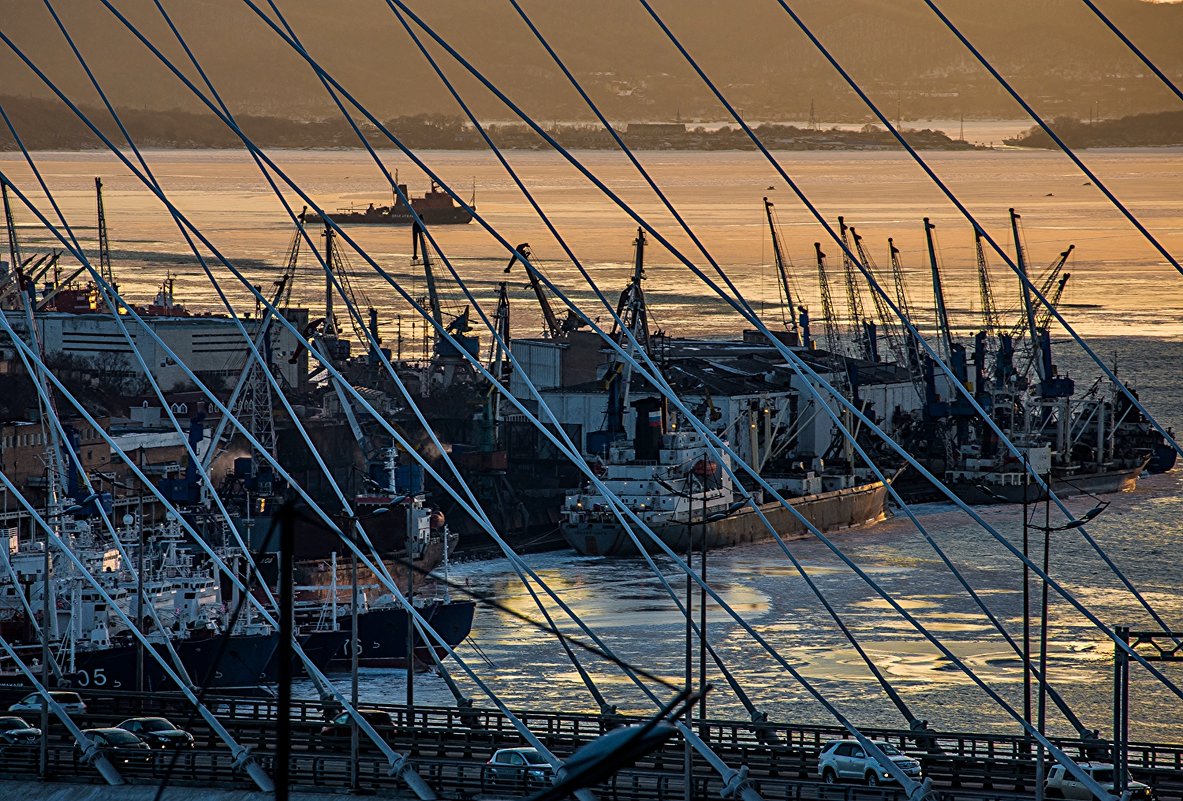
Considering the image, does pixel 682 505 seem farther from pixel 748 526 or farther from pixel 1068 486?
pixel 1068 486

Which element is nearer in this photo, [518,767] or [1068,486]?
[518,767]

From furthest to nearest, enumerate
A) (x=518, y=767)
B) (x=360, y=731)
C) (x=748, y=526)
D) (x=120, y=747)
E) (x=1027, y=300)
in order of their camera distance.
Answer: (x=748, y=526), (x=1027, y=300), (x=360, y=731), (x=120, y=747), (x=518, y=767)

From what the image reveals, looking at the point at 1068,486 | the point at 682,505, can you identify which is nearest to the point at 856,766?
the point at 682,505

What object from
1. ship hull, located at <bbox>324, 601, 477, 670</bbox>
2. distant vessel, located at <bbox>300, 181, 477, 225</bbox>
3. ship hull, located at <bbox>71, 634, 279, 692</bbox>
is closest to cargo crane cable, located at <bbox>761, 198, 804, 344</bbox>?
distant vessel, located at <bbox>300, 181, 477, 225</bbox>

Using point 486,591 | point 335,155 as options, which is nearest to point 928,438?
point 486,591

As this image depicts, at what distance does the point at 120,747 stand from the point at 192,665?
23.6 ft

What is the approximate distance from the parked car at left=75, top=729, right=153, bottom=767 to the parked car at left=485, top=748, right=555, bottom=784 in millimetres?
1817

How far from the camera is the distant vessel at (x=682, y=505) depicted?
91.2 feet

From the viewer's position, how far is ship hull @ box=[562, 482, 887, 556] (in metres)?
27.7

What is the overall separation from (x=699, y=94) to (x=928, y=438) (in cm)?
13834

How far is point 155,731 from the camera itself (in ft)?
41.5

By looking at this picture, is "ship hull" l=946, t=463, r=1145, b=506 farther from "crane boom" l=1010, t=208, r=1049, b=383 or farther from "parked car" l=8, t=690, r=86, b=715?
"parked car" l=8, t=690, r=86, b=715

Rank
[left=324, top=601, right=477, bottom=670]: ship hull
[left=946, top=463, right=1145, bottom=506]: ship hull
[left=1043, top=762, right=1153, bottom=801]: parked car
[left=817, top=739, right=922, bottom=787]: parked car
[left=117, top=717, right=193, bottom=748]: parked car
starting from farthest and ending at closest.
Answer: [left=946, top=463, right=1145, bottom=506]: ship hull < [left=324, top=601, right=477, bottom=670]: ship hull < [left=117, top=717, right=193, bottom=748]: parked car < [left=817, top=739, right=922, bottom=787]: parked car < [left=1043, top=762, right=1153, bottom=801]: parked car

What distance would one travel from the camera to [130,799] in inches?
424
